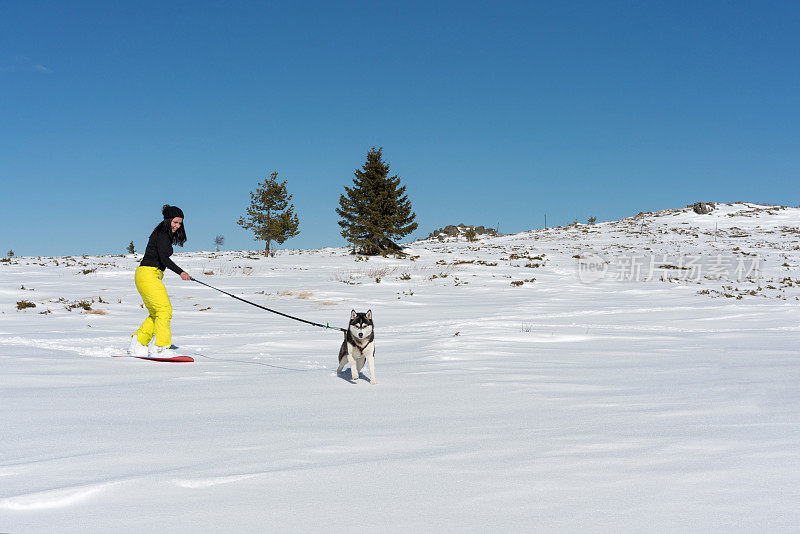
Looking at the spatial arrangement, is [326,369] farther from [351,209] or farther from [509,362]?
[351,209]

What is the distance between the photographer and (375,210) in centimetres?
3409

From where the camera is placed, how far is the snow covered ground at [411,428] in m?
2.15

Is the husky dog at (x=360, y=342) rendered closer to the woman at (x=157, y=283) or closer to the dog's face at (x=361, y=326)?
the dog's face at (x=361, y=326)

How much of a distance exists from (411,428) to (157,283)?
4.76 meters

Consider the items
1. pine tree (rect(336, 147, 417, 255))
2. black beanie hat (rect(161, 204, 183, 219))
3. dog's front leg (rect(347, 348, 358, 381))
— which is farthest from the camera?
pine tree (rect(336, 147, 417, 255))

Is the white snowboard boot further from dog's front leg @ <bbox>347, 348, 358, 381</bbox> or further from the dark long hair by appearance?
dog's front leg @ <bbox>347, 348, 358, 381</bbox>

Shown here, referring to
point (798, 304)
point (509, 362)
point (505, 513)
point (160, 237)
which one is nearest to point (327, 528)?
point (505, 513)

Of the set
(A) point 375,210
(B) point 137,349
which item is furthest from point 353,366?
(A) point 375,210

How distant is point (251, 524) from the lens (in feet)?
6.76

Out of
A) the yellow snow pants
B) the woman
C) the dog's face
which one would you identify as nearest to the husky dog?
the dog's face

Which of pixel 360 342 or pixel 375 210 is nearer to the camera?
pixel 360 342

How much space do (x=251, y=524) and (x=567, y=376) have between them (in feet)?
14.0

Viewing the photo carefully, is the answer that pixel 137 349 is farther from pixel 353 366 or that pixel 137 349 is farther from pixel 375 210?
pixel 375 210

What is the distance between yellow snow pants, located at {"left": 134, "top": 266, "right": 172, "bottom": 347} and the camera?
668cm
